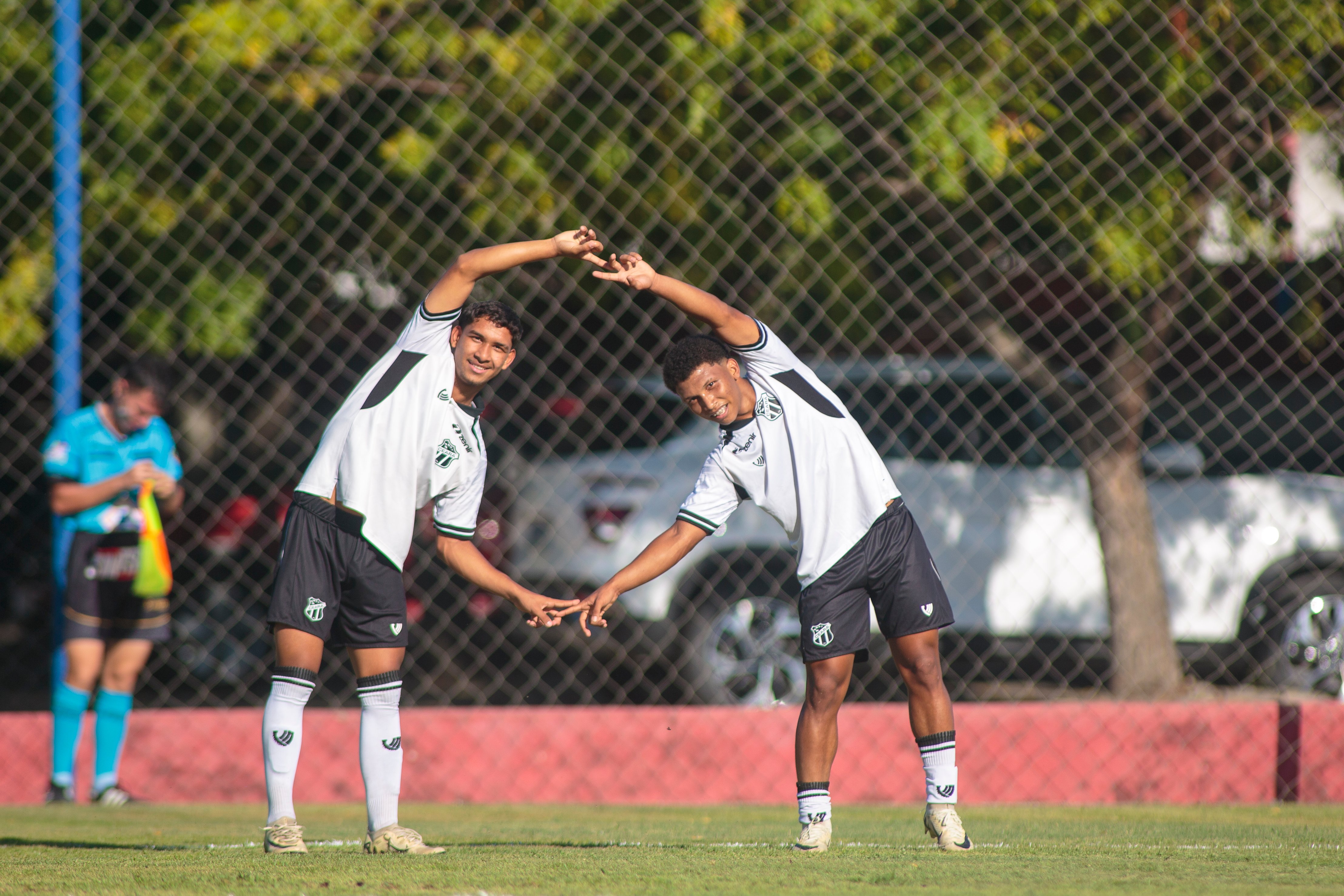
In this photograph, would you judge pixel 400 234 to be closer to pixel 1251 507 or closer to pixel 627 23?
pixel 627 23

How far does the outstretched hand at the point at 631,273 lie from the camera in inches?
152

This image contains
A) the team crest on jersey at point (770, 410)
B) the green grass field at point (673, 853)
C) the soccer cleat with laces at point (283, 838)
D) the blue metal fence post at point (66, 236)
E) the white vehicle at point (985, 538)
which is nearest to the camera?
the green grass field at point (673, 853)

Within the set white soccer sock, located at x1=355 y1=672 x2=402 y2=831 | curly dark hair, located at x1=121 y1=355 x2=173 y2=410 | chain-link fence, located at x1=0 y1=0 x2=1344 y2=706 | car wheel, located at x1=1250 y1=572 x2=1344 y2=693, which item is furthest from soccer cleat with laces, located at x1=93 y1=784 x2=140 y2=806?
car wheel, located at x1=1250 y1=572 x2=1344 y2=693

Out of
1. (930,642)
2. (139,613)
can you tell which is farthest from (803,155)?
(139,613)

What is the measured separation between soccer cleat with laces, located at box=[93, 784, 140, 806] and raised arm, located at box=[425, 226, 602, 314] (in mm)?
2748

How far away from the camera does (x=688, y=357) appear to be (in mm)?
3895

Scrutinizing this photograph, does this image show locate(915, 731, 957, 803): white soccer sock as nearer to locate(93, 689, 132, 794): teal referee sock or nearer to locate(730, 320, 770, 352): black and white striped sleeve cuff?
locate(730, 320, 770, 352): black and white striped sleeve cuff

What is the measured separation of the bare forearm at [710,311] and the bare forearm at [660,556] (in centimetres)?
57

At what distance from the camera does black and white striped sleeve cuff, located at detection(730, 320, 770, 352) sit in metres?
4.02

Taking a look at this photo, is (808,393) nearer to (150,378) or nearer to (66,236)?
(150,378)

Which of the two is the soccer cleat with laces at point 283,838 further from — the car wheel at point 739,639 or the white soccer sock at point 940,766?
the car wheel at point 739,639

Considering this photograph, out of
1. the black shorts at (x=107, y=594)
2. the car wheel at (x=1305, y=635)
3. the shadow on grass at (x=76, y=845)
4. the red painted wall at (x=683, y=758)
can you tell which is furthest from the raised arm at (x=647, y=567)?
the car wheel at (x=1305, y=635)

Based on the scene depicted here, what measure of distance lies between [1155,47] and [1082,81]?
32 centimetres

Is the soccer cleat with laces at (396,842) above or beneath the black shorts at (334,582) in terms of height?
beneath
